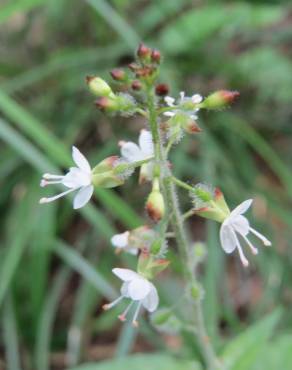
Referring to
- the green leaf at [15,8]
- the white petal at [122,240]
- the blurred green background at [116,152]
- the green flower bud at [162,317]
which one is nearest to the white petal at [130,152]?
the white petal at [122,240]

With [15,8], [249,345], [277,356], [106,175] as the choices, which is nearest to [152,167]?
[106,175]

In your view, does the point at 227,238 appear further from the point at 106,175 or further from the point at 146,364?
the point at 146,364

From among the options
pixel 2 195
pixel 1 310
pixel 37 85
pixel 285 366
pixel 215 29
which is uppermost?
pixel 37 85

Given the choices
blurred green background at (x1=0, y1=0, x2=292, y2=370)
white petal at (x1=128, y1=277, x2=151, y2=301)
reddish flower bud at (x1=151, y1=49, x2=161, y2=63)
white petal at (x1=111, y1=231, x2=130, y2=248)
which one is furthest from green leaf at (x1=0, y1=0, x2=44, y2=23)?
white petal at (x1=128, y1=277, x2=151, y2=301)

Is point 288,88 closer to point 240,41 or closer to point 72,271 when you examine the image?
point 240,41

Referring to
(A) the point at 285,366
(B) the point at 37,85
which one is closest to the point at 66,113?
(B) the point at 37,85

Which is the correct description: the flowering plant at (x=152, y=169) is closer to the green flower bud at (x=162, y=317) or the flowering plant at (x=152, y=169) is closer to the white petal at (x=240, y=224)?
the white petal at (x=240, y=224)
